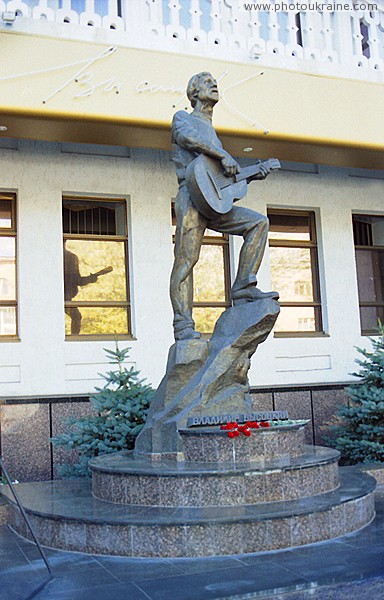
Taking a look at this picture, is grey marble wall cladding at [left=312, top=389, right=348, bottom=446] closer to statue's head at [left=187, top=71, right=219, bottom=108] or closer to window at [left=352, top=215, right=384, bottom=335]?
window at [left=352, top=215, right=384, bottom=335]

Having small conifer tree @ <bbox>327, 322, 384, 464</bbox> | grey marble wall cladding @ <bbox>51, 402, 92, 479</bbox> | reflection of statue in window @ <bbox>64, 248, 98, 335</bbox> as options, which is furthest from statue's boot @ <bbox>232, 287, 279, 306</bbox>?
reflection of statue in window @ <bbox>64, 248, 98, 335</bbox>

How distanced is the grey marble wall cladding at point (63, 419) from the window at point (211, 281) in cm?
276

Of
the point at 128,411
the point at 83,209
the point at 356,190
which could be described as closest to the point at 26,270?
the point at 83,209

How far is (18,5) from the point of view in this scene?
32.4 ft

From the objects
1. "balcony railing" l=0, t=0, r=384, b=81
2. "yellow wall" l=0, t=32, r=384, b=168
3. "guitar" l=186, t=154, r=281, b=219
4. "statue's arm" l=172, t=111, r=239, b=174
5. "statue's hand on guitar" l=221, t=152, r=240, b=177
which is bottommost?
"guitar" l=186, t=154, r=281, b=219

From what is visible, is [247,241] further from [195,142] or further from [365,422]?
[365,422]

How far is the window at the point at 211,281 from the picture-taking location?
12.7 metres

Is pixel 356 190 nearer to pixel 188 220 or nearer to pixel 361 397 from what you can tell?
pixel 361 397

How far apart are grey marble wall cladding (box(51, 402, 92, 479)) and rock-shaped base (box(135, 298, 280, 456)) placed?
294 cm

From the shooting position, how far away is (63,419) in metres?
10.6

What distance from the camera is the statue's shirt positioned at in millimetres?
8055

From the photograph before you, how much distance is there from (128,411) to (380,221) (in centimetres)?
747

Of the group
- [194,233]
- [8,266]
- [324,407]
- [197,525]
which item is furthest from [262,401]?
[197,525]

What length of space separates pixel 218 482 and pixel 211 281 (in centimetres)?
690
